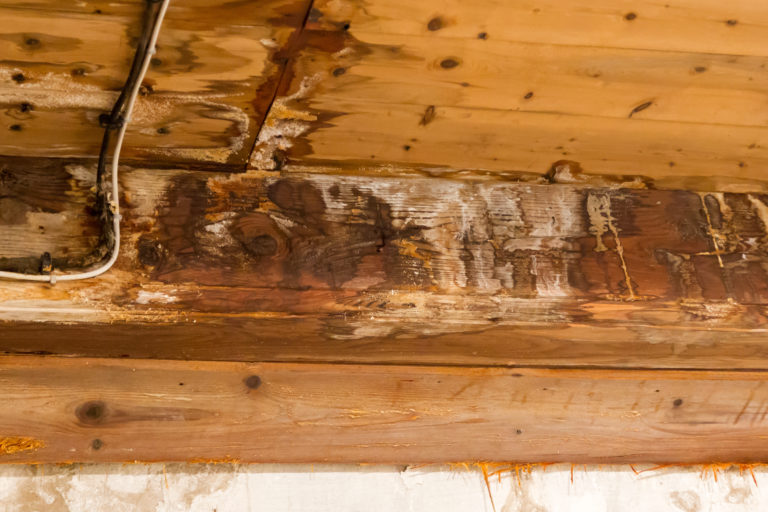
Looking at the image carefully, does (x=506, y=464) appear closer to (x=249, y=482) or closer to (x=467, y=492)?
(x=467, y=492)

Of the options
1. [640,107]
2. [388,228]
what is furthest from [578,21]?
[388,228]

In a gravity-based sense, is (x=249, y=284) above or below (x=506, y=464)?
above

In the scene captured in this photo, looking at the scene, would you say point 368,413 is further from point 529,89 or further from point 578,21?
point 578,21

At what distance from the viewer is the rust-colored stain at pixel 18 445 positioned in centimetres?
115

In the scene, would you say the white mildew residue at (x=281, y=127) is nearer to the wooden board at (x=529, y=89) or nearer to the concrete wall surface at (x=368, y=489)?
the wooden board at (x=529, y=89)

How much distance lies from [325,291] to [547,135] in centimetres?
51

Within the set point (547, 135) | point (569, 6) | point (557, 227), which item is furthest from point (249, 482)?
point (569, 6)

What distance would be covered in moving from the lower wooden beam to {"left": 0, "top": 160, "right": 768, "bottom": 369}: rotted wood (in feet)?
0.16

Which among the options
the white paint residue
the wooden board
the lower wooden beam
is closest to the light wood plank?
the wooden board

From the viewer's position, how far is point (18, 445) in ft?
3.80

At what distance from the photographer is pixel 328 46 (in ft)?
3.31

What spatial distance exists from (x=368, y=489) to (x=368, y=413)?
164 mm

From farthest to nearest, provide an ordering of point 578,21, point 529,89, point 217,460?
1. point 217,460
2. point 529,89
3. point 578,21

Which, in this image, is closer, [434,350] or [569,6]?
[569,6]
